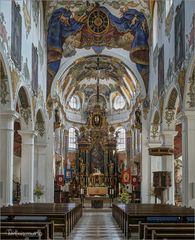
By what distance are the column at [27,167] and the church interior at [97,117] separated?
0.04 m

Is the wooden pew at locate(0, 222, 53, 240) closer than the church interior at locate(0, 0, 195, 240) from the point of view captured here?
Yes

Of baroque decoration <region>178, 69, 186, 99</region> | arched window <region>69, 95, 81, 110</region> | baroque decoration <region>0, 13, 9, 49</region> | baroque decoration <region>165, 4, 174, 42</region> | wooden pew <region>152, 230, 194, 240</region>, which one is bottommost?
wooden pew <region>152, 230, 194, 240</region>

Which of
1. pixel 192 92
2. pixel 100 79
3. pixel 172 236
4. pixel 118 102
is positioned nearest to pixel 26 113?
pixel 192 92

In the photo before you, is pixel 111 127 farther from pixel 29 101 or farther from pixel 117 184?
pixel 29 101

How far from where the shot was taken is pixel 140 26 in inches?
1117

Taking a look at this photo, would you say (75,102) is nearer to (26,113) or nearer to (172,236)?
(26,113)

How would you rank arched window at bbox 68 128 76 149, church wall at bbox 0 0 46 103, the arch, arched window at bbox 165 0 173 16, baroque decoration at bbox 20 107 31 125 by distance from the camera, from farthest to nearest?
1. arched window at bbox 68 128 76 149
2. baroque decoration at bbox 20 107 31 125
3. arched window at bbox 165 0 173 16
4. church wall at bbox 0 0 46 103
5. the arch

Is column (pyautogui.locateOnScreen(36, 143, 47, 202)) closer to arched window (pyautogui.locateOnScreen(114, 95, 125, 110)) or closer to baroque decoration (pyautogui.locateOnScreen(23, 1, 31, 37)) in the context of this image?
baroque decoration (pyautogui.locateOnScreen(23, 1, 31, 37))

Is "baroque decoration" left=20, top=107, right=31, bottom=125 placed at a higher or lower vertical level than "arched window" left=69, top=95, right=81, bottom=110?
lower

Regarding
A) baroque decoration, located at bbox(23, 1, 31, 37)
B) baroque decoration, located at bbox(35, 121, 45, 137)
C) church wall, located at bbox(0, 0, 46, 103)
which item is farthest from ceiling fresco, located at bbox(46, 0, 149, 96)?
baroque decoration, located at bbox(23, 1, 31, 37)

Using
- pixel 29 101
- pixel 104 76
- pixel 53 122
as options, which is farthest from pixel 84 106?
pixel 29 101

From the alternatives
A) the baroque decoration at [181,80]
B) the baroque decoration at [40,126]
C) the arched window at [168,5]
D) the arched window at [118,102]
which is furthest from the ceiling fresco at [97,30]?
the arched window at [118,102]

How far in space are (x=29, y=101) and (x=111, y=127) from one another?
838 inches

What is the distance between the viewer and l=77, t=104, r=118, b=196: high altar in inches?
1654
